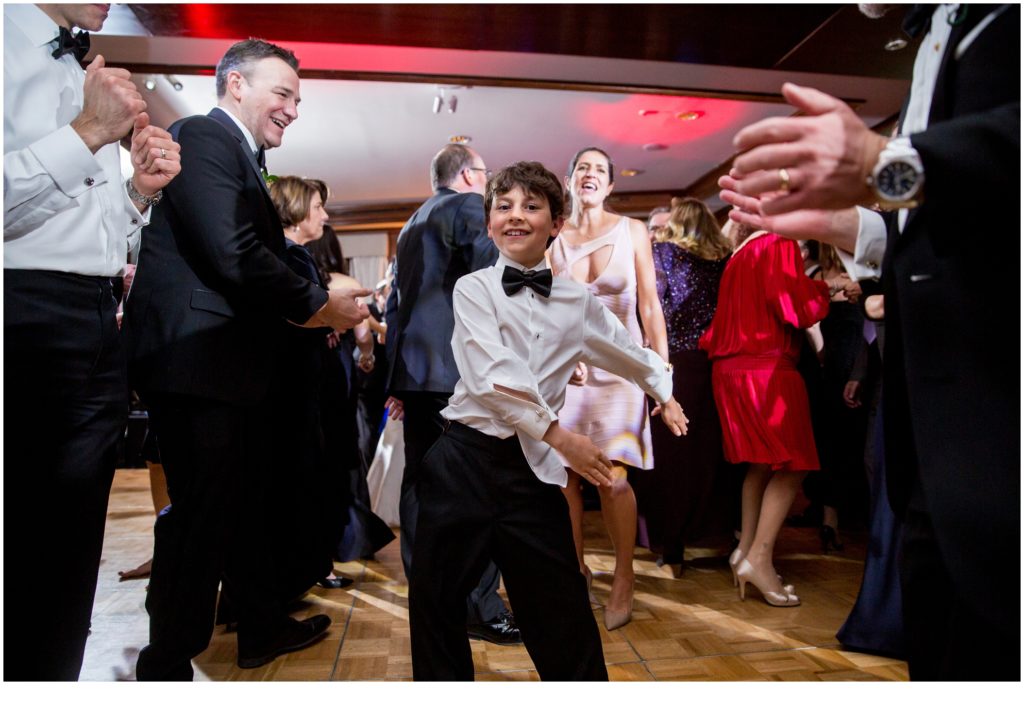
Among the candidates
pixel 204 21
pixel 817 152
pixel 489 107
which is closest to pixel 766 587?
pixel 817 152

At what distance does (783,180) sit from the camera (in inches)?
32.6

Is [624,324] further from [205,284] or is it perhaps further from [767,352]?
[205,284]

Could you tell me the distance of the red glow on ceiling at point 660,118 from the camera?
6176 millimetres

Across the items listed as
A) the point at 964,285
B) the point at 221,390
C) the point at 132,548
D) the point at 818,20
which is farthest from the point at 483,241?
the point at 818,20

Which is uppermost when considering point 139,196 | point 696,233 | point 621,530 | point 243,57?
point 243,57

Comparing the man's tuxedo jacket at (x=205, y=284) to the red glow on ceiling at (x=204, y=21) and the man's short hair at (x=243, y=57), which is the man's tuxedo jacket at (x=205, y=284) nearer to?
the man's short hair at (x=243, y=57)

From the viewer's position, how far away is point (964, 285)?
0.79 meters

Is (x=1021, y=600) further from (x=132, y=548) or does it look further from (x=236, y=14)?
(x=236, y=14)

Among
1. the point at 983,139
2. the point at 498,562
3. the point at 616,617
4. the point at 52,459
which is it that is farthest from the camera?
the point at 616,617

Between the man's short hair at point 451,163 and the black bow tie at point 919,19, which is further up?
the man's short hair at point 451,163

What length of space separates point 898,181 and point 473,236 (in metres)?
1.66

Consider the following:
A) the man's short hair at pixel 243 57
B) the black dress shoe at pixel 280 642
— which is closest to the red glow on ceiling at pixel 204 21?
the man's short hair at pixel 243 57

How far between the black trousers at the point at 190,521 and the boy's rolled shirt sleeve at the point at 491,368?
26.2 inches

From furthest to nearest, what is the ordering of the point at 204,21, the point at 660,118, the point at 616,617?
the point at 660,118 → the point at 204,21 → the point at 616,617
